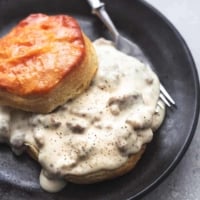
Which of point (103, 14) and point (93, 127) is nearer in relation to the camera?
point (93, 127)

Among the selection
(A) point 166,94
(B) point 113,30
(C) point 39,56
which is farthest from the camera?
(B) point 113,30

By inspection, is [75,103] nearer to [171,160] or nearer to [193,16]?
[171,160]

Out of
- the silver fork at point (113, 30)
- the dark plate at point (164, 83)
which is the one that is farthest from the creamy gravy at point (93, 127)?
the silver fork at point (113, 30)

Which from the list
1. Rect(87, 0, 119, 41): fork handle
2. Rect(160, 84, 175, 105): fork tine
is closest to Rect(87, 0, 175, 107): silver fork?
Rect(87, 0, 119, 41): fork handle

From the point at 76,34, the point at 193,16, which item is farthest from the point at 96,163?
the point at 193,16

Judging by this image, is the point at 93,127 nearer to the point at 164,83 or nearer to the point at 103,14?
the point at 164,83

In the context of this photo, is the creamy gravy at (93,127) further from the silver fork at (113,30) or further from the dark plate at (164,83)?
the silver fork at (113,30)

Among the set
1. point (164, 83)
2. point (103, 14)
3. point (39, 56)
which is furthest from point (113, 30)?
point (39, 56)
